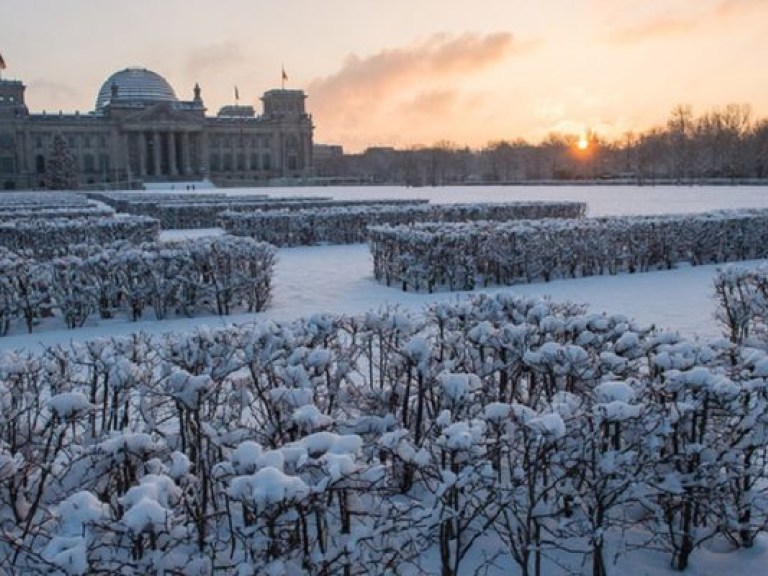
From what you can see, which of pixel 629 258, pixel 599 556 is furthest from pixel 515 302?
pixel 629 258

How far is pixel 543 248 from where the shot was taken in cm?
1393

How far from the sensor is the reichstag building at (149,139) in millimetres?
95938

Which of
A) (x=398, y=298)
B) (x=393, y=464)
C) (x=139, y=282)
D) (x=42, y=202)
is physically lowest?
(x=398, y=298)

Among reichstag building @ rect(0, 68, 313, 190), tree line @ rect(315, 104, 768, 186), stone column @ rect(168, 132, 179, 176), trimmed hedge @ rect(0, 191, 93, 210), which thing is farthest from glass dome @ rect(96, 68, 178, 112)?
trimmed hedge @ rect(0, 191, 93, 210)

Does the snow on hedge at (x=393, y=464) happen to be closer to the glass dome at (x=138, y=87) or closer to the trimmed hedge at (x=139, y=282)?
the trimmed hedge at (x=139, y=282)

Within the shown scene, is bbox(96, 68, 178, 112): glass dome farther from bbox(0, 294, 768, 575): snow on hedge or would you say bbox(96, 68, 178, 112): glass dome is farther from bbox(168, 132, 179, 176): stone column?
bbox(0, 294, 768, 575): snow on hedge

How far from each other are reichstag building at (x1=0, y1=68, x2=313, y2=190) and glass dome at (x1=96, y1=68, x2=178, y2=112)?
15cm

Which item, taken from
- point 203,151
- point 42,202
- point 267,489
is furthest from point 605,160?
point 267,489

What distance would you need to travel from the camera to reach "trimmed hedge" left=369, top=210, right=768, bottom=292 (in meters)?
13.1

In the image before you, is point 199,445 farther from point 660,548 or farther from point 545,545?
point 660,548

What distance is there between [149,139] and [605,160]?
77.2 m

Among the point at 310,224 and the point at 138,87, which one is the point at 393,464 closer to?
the point at 310,224

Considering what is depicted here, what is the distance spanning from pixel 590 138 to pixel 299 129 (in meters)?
62.7

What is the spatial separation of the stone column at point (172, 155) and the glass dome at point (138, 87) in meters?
7.00
